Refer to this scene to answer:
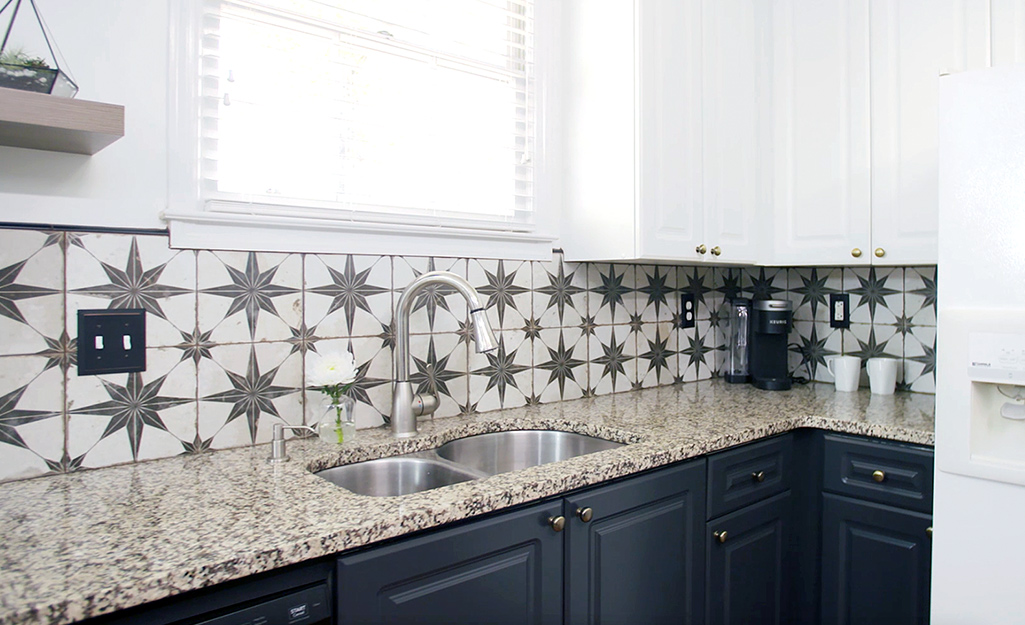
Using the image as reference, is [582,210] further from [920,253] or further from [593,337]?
[920,253]

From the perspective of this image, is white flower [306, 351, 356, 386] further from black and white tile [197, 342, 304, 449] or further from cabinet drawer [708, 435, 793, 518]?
cabinet drawer [708, 435, 793, 518]

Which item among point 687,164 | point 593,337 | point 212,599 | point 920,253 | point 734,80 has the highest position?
point 734,80

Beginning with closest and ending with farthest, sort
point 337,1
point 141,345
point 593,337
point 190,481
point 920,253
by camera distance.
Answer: point 190,481, point 141,345, point 337,1, point 920,253, point 593,337

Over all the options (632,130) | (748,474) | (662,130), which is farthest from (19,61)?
(748,474)

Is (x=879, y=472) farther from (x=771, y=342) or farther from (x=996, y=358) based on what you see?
(x=771, y=342)

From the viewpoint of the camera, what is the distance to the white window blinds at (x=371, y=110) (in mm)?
1458

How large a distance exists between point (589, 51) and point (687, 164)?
1.56 feet

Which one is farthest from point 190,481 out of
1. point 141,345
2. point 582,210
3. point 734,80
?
point 734,80

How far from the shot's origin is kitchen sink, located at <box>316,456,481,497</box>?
4.62ft

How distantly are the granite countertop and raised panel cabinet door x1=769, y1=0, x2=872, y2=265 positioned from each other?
673 millimetres

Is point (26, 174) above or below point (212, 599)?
above

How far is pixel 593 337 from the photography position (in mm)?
2164

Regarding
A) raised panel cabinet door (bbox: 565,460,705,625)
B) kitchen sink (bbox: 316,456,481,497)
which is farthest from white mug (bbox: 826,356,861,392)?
kitchen sink (bbox: 316,456,481,497)

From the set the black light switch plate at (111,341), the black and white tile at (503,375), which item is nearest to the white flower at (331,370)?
the black light switch plate at (111,341)
